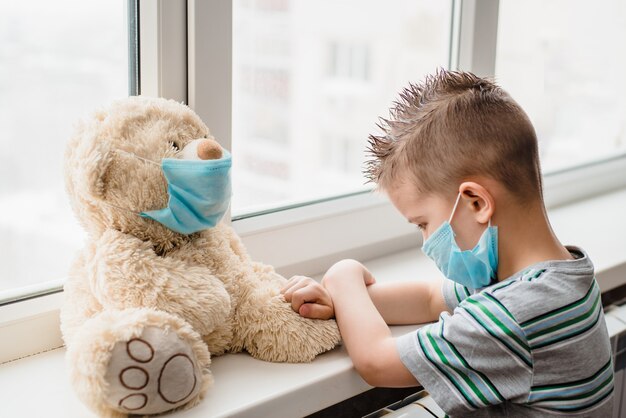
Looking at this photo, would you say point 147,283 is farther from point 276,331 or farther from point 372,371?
point 372,371

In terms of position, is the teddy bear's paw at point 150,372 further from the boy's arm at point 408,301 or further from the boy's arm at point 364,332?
the boy's arm at point 408,301

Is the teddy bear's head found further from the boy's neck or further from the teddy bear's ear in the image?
the boy's neck

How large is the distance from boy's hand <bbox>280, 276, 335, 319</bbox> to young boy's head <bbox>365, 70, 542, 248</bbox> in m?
0.16

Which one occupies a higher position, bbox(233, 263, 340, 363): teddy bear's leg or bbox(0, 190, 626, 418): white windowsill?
bbox(233, 263, 340, 363): teddy bear's leg

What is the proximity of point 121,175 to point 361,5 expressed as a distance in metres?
0.77

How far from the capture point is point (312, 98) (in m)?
1.38

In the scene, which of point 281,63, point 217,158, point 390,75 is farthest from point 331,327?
point 390,75

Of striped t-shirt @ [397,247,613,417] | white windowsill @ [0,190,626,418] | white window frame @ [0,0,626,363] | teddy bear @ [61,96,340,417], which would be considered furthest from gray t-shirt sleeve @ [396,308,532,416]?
white window frame @ [0,0,626,363]

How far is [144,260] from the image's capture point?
78cm

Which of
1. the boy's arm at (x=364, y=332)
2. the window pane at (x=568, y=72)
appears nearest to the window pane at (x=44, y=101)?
the boy's arm at (x=364, y=332)

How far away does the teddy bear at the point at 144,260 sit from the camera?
0.71 meters

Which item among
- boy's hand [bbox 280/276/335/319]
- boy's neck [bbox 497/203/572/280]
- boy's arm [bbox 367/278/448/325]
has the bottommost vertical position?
boy's arm [bbox 367/278/448/325]

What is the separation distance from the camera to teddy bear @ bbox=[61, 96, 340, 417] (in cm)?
71

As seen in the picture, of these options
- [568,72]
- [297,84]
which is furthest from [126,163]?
[568,72]
